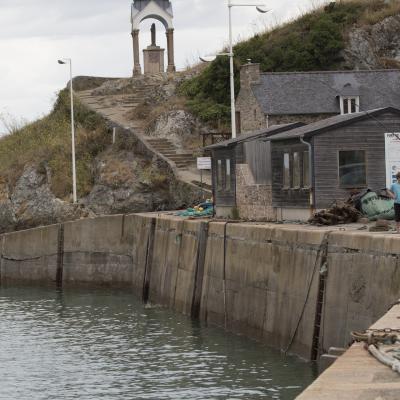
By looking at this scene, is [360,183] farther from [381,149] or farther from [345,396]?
[345,396]

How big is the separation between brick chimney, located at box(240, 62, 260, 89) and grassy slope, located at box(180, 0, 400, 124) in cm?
802

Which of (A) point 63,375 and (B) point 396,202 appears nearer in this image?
(A) point 63,375

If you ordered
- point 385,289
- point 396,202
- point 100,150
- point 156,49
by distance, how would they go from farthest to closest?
point 156,49 → point 100,150 → point 396,202 → point 385,289

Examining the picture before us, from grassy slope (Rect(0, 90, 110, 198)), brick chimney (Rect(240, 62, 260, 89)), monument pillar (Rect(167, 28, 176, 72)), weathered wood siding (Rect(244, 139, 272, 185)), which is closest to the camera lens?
weathered wood siding (Rect(244, 139, 272, 185))

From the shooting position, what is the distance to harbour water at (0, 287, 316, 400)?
71.7ft

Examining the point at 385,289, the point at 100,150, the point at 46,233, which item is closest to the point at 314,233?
the point at 385,289

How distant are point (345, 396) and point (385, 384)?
83 centimetres

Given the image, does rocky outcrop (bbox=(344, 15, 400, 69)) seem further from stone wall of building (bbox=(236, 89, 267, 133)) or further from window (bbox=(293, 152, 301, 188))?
window (bbox=(293, 152, 301, 188))

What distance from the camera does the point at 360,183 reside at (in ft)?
112

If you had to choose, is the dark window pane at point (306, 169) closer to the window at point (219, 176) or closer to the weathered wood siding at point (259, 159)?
the weathered wood siding at point (259, 159)

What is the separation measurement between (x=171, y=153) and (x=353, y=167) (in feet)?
88.7

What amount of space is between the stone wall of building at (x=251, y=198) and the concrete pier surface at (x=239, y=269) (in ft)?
9.09

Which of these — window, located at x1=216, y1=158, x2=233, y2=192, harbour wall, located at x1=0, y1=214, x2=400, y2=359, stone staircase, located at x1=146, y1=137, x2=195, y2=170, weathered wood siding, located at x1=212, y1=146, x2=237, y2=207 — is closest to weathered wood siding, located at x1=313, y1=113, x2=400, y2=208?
harbour wall, located at x1=0, y1=214, x2=400, y2=359

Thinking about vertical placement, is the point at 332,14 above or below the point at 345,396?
above
